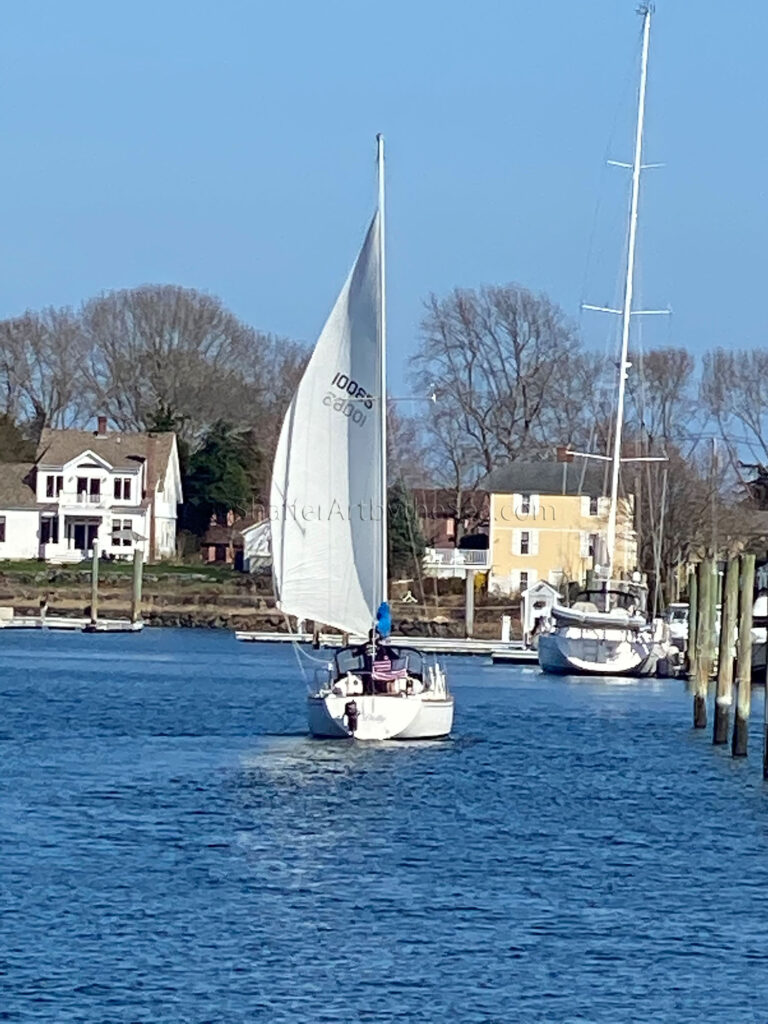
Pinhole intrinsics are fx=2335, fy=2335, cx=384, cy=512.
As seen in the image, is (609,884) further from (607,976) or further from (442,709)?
(442,709)

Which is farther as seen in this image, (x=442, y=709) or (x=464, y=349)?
(x=464, y=349)

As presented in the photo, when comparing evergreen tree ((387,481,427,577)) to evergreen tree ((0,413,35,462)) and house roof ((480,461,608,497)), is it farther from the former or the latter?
evergreen tree ((0,413,35,462))

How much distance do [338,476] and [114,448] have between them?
69.9 meters

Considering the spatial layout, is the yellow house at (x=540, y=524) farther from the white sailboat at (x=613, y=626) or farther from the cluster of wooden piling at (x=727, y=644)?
the cluster of wooden piling at (x=727, y=644)

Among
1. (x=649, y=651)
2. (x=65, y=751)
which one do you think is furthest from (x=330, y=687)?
(x=649, y=651)

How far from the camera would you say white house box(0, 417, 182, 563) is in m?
105

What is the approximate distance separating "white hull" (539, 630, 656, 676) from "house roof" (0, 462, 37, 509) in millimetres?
47520

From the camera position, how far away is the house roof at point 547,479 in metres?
→ 97.9

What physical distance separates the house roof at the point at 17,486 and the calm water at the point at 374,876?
60.0 m

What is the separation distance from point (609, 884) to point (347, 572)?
11903mm

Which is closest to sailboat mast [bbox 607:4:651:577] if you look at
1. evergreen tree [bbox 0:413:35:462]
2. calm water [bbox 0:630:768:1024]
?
calm water [bbox 0:630:768:1024]

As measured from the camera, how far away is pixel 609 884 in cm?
2619

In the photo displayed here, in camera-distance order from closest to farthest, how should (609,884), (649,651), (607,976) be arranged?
(607,976) < (609,884) < (649,651)

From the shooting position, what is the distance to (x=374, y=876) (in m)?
26.5
